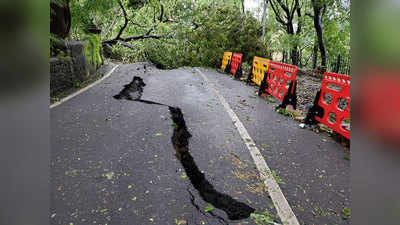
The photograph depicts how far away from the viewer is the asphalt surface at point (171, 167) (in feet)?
9.81

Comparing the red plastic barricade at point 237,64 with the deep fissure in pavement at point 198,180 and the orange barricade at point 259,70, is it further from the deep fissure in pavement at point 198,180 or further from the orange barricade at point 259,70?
the deep fissure in pavement at point 198,180

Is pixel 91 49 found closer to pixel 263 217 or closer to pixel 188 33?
pixel 188 33

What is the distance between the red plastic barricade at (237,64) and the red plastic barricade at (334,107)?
23.5 ft

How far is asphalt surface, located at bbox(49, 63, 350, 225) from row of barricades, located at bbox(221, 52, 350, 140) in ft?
1.78

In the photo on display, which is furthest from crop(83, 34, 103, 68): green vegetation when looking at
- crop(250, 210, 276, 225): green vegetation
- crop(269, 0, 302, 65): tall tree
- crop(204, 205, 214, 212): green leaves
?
crop(269, 0, 302, 65): tall tree

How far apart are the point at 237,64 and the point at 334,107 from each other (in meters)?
8.86

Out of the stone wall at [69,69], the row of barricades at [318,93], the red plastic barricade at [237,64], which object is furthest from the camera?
the red plastic barricade at [237,64]

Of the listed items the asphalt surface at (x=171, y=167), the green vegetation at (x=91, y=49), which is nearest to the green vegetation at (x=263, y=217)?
the asphalt surface at (x=171, y=167)

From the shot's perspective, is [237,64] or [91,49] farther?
[237,64]

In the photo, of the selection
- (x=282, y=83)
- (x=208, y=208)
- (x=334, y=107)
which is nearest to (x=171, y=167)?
(x=208, y=208)

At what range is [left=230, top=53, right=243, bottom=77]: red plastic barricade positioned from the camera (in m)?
13.2

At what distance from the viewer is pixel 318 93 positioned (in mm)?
6211

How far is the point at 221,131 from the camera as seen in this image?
554 centimetres

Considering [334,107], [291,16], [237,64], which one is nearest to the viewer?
[334,107]
